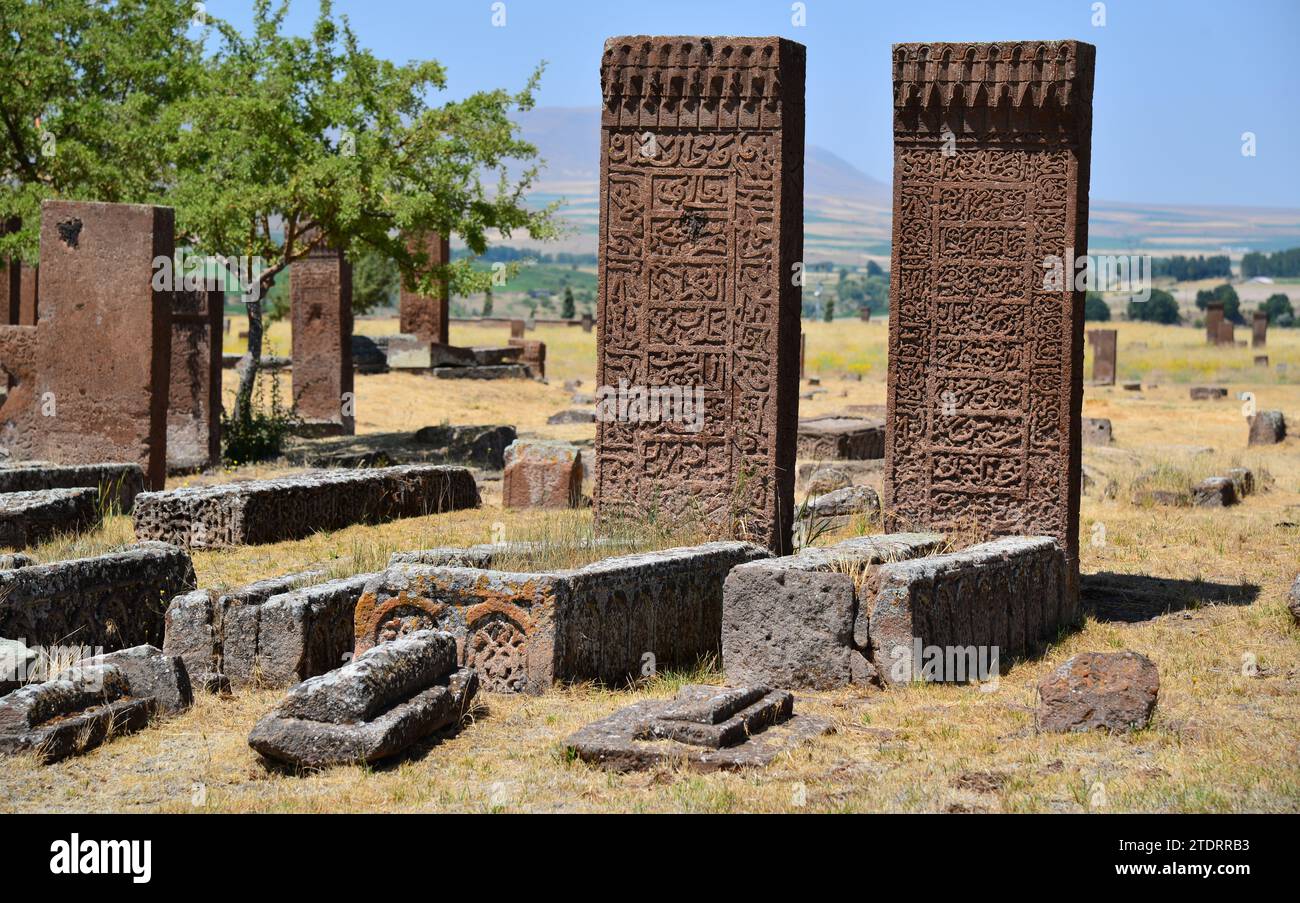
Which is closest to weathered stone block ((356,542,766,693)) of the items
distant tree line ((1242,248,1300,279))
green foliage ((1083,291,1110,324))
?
green foliage ((1083,291,1110,324))

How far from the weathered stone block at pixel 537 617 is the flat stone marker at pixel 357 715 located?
0.69 meters

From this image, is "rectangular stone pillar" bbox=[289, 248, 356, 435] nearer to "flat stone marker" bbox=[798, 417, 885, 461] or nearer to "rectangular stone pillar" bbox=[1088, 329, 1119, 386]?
"flat stone marker" bbox=[798, 417, 885, 461]

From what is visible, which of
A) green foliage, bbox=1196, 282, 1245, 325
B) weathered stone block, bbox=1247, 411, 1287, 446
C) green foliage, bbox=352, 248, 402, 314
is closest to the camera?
weathered stone block, bbox=1247, 411, 1287, 446

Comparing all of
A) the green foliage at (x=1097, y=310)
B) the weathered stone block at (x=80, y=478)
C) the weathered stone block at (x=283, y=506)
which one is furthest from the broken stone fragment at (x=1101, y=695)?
the green foliage at (x=1097, y=310)

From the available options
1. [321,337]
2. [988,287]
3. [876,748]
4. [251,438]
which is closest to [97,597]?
[876,748]

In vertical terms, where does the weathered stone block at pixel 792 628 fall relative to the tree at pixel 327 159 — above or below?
below

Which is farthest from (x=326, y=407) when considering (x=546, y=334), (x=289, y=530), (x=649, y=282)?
(x=546, y=334)

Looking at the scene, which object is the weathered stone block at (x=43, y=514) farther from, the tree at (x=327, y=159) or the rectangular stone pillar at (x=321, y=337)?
the rectangular stone pillar at (x=321, y=337)

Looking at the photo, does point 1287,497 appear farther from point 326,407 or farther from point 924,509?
point 326,407

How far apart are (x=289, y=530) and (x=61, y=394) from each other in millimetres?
3406

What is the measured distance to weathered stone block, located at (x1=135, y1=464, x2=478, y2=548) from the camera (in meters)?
11.3

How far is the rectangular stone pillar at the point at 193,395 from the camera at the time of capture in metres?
16.6

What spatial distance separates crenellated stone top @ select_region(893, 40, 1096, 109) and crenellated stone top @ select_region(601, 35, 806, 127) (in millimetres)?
707

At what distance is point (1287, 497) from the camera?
16328 mm
